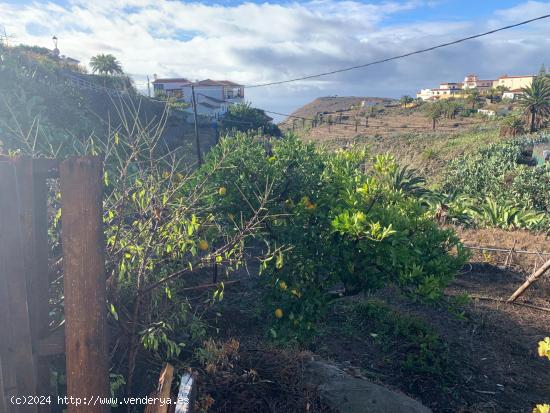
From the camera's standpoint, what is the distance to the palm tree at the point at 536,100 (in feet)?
101

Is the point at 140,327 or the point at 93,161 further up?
the point at 93,161

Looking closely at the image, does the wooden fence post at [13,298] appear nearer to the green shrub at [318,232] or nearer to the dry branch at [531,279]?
the green shrub at [318,232]

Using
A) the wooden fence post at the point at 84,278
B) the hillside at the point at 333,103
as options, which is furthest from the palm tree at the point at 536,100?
the hillside at the point at 333,103

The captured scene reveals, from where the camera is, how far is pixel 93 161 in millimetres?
1804

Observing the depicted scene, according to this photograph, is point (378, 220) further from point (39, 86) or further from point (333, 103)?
point (333, 103)

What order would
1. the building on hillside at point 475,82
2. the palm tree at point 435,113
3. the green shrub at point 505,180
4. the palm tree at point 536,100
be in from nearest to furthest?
the green shrub at point 505,180, the palm tree at point 536,100, the palm tree at point 435,113, the building on hillside at point 475,82

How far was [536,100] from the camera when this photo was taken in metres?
31.0

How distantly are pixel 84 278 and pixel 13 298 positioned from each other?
1.07 feet

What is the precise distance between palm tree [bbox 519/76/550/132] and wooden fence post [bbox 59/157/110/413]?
36.7 m

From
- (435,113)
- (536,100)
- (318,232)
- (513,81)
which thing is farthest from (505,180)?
(513,81)

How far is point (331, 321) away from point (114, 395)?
4.24 meters

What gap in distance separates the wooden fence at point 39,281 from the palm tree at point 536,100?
121ft

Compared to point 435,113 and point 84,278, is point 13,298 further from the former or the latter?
point 435,113

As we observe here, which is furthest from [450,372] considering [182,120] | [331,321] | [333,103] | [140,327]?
[333,103]
